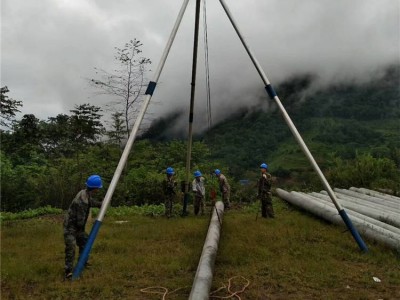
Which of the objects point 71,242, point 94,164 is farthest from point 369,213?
point 94,164

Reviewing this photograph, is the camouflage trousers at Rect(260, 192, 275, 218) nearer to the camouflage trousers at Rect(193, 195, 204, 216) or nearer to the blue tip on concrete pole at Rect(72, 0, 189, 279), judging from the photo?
Answer: the camouflage trousers at Rect(193, 195, 204, 216)

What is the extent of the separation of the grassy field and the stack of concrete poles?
1.03ft

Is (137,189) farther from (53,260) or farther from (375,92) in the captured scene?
(375,92)

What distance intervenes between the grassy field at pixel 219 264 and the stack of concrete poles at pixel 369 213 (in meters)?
0.31

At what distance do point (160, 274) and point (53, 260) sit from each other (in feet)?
9.71

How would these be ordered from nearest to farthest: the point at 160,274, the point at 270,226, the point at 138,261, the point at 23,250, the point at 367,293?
the point at 367,293 → the point at 160,274 → the point at 138,261 → the point at 23,250 → the point at 270,226

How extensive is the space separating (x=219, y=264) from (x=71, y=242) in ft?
10.6

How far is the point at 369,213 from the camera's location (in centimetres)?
1345

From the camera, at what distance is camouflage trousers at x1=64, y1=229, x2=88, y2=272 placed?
770 centimetres

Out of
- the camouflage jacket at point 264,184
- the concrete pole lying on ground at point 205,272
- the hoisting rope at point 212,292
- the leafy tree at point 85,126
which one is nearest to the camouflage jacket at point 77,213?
the hoisting rope at point 212,292

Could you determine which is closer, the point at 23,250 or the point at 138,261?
the point at 138,261

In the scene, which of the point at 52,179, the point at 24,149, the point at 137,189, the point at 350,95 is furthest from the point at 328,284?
the point at 350,95

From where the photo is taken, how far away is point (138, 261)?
8.76 m

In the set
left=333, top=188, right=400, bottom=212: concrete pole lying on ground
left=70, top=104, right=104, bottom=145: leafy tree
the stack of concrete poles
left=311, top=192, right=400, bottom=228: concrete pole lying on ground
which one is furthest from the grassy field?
left=70, top=104, right=104, bottom=145: leafy tree
